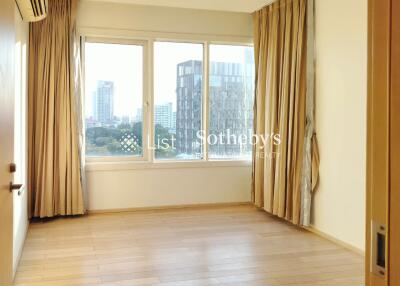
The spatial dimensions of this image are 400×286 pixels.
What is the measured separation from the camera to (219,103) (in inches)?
221

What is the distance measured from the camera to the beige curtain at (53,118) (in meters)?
4.66

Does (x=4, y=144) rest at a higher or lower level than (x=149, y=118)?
lower

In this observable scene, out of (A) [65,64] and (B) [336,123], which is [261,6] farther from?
(A) [65,64]

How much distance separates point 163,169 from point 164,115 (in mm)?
744

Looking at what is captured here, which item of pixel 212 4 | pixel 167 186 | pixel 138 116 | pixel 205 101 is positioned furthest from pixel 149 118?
pixel 212 4

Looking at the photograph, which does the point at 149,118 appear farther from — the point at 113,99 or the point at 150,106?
the point at 113,99

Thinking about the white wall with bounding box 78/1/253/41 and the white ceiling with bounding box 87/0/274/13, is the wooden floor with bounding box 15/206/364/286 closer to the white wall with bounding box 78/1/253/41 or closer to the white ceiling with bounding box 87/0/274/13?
the white wall with bounding box 78/1/253/41

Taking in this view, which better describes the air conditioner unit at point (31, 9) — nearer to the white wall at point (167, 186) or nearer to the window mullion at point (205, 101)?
the white wall at point (167, 186)

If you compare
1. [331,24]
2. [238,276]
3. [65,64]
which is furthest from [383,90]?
[65,64]

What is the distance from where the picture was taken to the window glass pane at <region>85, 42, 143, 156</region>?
5129mm

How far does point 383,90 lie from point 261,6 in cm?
468

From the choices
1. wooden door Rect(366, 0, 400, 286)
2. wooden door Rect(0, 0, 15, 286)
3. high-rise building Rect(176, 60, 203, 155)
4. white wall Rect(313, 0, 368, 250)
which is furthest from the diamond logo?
wooden door Rect(366, 0, 400, 286)

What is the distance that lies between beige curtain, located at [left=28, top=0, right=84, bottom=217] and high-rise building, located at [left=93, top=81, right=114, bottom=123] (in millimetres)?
404

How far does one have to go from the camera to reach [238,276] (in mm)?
3086
